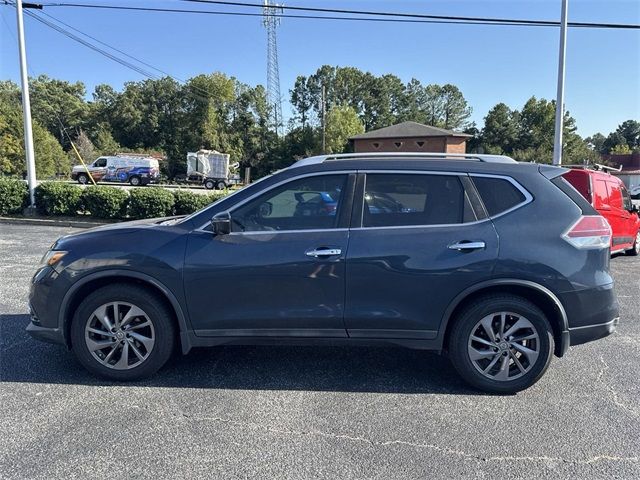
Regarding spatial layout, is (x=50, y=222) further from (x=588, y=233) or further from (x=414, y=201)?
(x=588, y=233)

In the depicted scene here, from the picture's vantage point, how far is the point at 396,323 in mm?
3631

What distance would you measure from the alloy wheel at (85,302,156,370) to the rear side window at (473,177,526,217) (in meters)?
2.80

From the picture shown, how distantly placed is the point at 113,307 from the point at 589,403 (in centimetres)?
373

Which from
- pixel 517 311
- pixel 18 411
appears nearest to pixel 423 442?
pixel 517 311

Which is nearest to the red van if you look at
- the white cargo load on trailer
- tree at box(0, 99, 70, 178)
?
the white cargo load on trailer

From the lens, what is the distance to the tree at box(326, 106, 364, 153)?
5425 centimetres

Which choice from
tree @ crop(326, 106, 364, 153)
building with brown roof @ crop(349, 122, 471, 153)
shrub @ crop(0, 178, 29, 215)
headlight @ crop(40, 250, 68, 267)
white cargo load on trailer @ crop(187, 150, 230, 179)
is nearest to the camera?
headlight @ crop(40, 250, 68, 267)

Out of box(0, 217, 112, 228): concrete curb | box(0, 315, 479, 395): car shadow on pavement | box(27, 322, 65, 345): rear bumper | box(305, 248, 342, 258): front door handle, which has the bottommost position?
box(0, 315, 479, 395): car shadow on pavement

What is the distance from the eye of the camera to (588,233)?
3580 mm

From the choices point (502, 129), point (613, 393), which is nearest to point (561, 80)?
point (613, 393)

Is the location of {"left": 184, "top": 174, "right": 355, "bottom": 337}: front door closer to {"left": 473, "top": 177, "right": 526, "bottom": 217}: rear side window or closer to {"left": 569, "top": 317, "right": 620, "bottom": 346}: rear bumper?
{"left": 473, "top": 177, "right": 526, "bottom": 217}: rear side window

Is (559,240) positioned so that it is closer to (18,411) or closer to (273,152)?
(18,411)

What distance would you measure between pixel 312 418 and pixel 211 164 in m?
45.6

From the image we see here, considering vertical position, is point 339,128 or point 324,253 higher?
point 339,128
